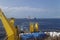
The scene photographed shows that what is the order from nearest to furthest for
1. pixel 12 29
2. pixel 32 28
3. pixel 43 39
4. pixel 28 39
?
pixel 12 29
pixel 28 39
pixel 43 39
pixel 32 28

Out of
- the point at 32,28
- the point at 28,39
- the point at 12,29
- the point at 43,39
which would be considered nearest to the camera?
the point at 12,29

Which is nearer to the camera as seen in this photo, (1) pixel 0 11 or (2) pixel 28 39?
(1) pixel 0 11

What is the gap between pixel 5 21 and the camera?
21.3m

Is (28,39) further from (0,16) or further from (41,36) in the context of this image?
(0,16)

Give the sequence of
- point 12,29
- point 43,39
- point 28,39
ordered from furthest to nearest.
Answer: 1. point 43,39
2. point 28,39
3. point 12,29

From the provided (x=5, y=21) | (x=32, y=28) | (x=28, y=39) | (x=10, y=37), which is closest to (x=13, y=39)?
(x=10, y=37)

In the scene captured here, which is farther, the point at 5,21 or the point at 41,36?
the point at 41,36

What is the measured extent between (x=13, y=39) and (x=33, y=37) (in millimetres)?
5433

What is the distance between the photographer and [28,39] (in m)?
25.2

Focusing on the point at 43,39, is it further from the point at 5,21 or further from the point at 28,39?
the point at 5,21

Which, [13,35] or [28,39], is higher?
[13,35]

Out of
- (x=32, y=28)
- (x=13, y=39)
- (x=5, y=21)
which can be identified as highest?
(x=5, y=21)

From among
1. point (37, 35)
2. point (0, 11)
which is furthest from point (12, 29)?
point (37, 35)

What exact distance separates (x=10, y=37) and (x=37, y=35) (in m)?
6.67
